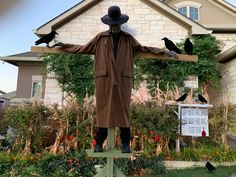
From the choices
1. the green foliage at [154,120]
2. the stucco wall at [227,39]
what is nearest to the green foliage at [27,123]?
the green foliage at [154,120]

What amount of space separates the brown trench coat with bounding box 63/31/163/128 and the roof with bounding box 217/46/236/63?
25.6 feet

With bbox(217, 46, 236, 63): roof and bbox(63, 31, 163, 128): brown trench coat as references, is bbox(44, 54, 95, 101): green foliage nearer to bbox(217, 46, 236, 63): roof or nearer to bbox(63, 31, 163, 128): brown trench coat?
bbox(217, 46, 236, 63): roof

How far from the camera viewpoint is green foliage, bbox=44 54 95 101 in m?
9.67

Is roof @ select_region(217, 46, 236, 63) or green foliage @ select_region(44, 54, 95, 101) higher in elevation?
roof @ select_region(217, 46, 236, 63)

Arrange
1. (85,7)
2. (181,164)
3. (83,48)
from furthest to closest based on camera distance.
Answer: (85,7), (181,164), (83,48)

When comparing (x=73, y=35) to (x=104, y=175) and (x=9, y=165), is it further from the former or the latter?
(x=104, y=175)

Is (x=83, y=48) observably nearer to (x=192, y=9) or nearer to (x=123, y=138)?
(x=123, y=138)

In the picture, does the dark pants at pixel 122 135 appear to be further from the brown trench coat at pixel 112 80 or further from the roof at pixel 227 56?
the roof at pixel 227 56

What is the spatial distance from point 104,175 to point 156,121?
314 cm

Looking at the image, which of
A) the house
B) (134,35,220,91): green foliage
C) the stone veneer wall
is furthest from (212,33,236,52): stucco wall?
the stone veneer wall

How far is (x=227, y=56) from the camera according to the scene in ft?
33.0

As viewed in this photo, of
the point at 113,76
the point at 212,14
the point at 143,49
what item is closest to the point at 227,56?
the point at 212,14

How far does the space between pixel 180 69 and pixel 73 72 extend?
13.6 feet

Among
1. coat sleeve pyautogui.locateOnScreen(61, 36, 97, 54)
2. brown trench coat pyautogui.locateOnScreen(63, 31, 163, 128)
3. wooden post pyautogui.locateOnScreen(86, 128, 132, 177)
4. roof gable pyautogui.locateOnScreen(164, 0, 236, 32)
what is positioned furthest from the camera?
roof gable pyautogui.locateOnScreen(164, 0, 236, 32)
